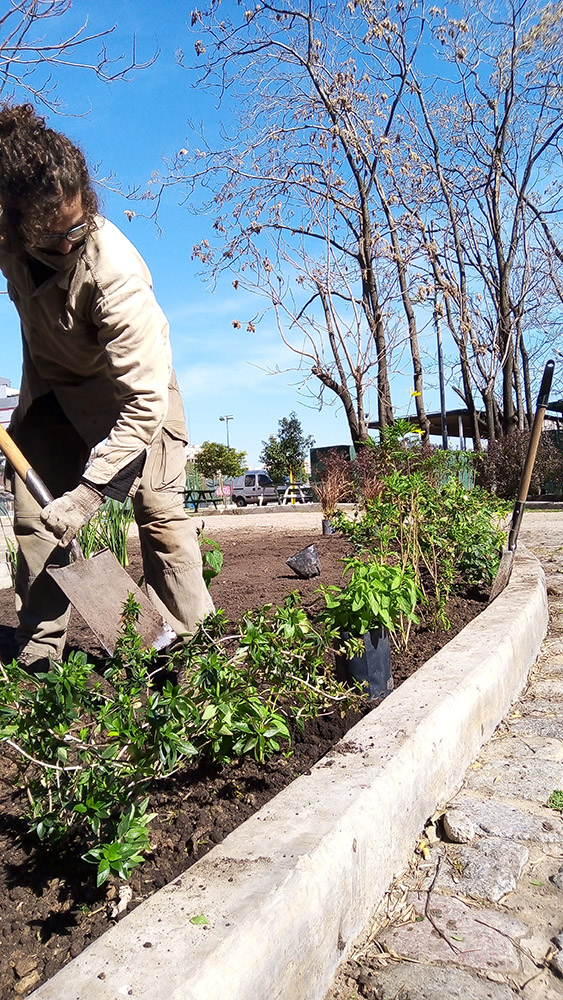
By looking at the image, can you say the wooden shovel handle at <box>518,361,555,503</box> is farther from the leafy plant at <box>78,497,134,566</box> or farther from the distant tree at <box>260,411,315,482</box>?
the distant tree at <box>260,411,315,482</box>

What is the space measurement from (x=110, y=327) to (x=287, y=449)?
157ft

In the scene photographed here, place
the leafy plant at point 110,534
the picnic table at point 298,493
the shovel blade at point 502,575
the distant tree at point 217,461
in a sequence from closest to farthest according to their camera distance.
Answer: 1. the shovel blade at point 502,575
2. the leafy plant at point 110,534
3. the picnic table at point 298,493
4. the distant tree at point 217,461

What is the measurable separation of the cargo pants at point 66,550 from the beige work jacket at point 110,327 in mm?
275

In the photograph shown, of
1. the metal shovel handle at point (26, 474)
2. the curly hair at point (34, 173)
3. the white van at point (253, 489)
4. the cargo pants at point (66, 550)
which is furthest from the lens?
the white van at point (253, 489)

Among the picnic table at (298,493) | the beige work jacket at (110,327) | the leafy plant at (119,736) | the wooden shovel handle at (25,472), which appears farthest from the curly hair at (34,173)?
the picnic table at (298,493)

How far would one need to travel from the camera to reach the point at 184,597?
9.47 ft

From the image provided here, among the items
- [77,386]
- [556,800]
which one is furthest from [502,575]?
[77,386]

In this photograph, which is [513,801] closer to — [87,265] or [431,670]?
[431,670]

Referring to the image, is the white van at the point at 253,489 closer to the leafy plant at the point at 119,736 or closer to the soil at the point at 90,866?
the soil at the point at 90,866

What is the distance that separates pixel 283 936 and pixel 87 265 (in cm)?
211

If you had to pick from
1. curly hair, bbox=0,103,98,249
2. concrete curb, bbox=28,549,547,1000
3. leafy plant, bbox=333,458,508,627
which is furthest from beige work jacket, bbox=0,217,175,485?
leafy plant, bbox=333,458,508,627

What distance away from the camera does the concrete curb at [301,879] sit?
1.03 m

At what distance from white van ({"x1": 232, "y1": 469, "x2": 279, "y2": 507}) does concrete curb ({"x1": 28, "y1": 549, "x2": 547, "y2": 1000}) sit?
3387 cm

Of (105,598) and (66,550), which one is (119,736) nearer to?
(105,598)
